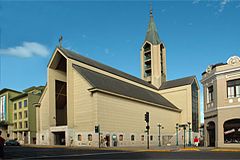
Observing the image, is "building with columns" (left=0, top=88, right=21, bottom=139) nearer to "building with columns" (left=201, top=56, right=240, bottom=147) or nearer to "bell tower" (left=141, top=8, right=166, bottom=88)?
"bell tower" (left=141, top=8, right=166, bottom=88)

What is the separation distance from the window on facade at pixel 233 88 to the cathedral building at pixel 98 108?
722 inches

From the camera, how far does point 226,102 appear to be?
3147 centimetres

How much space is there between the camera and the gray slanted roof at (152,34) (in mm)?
81981

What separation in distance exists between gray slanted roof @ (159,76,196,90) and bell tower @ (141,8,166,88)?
1793 millimetres

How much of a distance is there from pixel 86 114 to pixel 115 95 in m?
5.52

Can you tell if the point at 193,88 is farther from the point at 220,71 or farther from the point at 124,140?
the point at 220,71

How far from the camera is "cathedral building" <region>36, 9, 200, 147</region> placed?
A: 45.3 meters

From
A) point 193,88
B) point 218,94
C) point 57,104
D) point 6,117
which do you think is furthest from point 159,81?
point 218,94

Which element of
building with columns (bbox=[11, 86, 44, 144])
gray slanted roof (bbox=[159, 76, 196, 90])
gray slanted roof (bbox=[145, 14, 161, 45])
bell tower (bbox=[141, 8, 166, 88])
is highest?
gray slanted roof (bbox=[145, 14, 161, 45])

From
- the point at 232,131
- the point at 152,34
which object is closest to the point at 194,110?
the point at 152,34

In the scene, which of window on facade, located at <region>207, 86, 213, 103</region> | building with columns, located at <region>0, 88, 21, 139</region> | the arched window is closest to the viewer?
the arched window

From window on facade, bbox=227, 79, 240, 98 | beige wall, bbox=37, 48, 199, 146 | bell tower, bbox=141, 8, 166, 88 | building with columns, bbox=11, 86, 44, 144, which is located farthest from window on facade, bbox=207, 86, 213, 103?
building with columns, bbox=11, 86, 44, 144

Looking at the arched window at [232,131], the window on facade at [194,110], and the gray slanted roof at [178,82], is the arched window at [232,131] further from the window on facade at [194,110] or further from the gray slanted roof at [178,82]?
the gray slanted roof at [178,82]

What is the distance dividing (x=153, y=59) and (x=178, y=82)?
946cm
